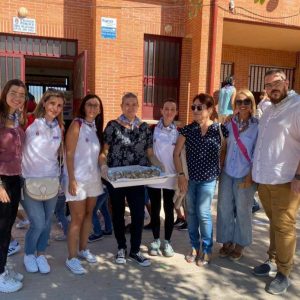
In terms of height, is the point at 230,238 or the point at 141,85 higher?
the point at 141,85

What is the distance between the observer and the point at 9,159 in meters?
2.96

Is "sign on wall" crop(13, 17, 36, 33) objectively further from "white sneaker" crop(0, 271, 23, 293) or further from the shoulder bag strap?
"white sneaker" crop(0, 271, 23, 293)

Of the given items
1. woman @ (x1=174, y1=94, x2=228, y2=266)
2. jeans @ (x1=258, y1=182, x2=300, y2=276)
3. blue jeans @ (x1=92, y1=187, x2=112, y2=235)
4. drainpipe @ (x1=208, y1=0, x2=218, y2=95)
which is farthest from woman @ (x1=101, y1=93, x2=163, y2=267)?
drainpipe @ (x1=208, y1=0, x2=218, y2=95)

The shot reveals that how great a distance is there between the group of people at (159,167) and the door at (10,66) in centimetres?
533

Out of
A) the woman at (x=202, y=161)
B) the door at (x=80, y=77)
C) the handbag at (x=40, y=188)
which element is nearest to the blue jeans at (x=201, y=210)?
the woman at (x=202, y=161)

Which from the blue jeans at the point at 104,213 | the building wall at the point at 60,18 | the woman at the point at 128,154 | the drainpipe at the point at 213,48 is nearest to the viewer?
the woman at the point at 128,154

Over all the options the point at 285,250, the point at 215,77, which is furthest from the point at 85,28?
the point at 285,250

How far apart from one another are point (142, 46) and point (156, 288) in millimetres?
6744

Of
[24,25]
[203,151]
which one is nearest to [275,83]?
[203,151]

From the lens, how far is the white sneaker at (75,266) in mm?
3418

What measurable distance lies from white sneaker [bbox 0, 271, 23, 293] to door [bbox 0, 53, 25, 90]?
6.07 m

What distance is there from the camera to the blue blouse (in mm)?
3527

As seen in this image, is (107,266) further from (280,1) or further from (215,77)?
(280,1)

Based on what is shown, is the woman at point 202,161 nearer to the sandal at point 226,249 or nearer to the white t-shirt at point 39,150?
the sandal at point 226,249
